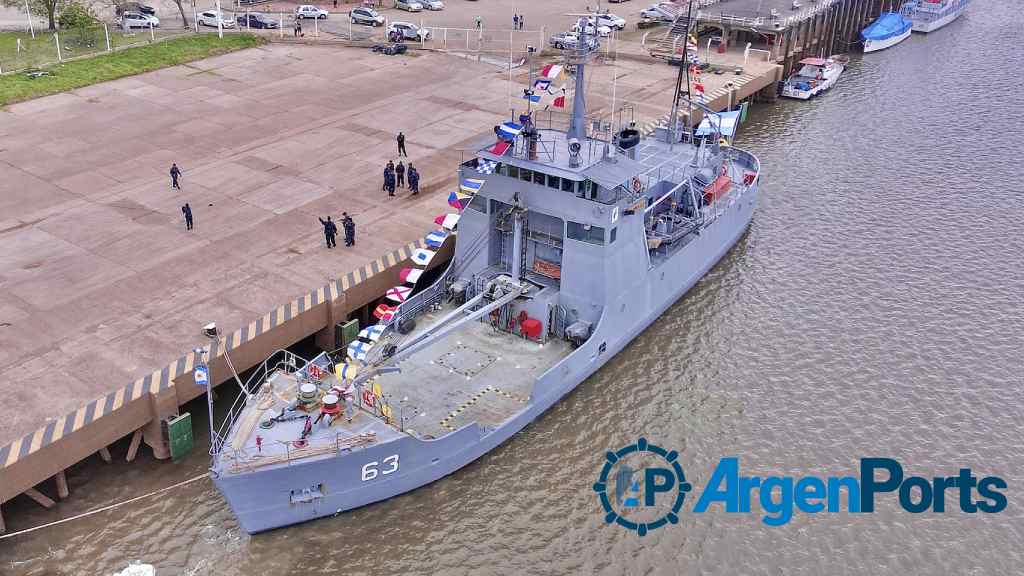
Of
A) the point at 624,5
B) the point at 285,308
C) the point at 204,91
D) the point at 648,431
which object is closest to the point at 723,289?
the point at 648,431

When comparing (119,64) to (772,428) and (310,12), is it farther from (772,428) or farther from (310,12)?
(772,428)

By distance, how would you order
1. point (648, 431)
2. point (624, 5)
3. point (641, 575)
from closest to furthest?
point (641, 575), point (648, 431), point (624, 5)

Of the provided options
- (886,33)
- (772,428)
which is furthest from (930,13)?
(772,428)

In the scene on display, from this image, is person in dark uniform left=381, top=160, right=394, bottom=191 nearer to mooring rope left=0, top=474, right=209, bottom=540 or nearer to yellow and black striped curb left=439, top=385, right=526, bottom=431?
yellow and black striped curb left=439, top=385, right=526, bottom=431

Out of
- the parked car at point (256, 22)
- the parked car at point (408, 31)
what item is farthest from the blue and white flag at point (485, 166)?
the parked car at point (256, 22)

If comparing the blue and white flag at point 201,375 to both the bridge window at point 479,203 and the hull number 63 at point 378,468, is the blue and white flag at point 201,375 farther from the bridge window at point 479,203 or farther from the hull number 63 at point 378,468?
the bridge window at point 479,203

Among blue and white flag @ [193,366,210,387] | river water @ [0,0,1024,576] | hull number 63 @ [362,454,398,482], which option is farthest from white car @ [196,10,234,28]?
hull number 63 @ [362,454,398,482]

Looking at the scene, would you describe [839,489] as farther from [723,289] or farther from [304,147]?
[304,147]
